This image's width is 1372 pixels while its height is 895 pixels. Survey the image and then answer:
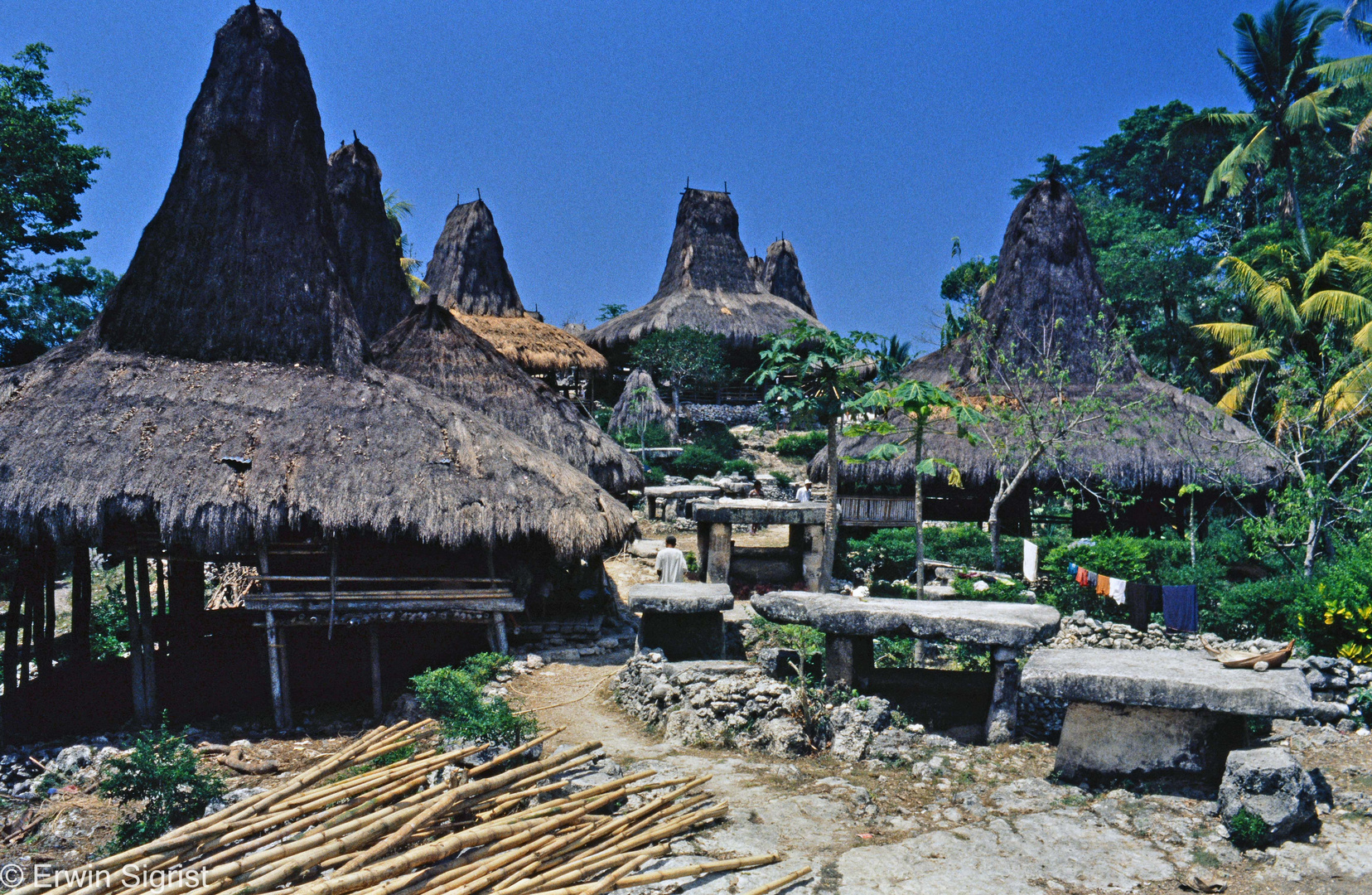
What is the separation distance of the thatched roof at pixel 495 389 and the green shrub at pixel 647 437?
11.3m

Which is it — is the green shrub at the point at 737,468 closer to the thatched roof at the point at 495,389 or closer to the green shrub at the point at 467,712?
the thatched roof at the point at 495,389

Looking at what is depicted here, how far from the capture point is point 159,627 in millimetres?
10531

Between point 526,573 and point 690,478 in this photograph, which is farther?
point 690,478

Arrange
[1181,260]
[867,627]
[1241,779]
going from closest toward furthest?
[1241,779] → [867,627] → [1181,260]

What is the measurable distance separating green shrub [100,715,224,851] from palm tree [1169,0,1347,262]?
92.3ft

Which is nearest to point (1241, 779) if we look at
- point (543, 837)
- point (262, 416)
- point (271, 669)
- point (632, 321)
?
point (543, 837)

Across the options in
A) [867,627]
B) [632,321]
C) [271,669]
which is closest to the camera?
[867,627]

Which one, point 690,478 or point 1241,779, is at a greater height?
point 690,478

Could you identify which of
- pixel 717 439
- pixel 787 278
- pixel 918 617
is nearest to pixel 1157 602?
pixel 918 617

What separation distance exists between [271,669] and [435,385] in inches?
229

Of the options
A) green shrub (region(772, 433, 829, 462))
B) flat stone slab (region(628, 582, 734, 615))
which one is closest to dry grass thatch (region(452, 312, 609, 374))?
green shrub (region(772, 433, 829, 462))

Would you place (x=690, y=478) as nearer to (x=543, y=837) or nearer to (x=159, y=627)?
(x=159, y=627)

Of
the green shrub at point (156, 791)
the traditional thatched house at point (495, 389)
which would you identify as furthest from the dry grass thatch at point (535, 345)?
the green shrub at point (156, 791)

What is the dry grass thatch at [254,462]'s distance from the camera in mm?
8695
